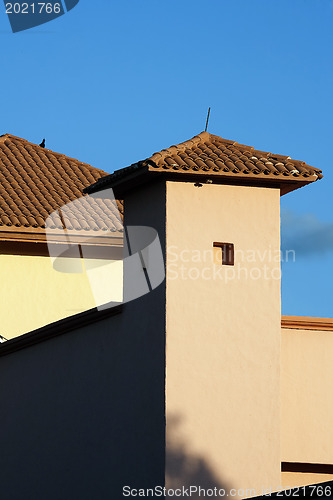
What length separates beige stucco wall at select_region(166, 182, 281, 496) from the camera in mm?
10461

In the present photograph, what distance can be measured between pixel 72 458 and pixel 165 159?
444 centimetres

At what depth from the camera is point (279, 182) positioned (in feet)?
37.1

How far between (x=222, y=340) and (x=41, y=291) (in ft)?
30.8

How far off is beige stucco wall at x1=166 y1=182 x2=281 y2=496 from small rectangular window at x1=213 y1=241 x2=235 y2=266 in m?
0.06

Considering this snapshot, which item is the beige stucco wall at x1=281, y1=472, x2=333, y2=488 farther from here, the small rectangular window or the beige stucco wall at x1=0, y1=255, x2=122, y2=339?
the beige stucco wall at x1=0, y1=255, x2=122, y2=339

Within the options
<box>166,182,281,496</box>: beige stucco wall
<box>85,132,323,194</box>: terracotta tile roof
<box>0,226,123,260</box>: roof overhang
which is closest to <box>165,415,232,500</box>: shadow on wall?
<box>166,182,281,496</box>: beige stucco wall

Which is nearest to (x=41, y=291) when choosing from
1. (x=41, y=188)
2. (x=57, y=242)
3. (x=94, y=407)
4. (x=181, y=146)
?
(x=57, y=242)

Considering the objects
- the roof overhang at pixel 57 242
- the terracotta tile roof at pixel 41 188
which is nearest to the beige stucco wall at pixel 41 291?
the roof overhang at pixel 57 242

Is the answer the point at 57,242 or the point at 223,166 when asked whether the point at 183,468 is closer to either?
the point at 223,166

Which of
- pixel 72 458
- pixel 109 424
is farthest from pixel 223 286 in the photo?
pixel 72 458

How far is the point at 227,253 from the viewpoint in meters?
11.0

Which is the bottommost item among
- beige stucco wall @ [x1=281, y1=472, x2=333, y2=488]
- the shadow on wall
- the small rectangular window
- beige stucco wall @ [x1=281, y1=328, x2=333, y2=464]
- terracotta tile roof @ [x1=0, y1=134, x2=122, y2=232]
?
beige stucco wall @ [x1=281, y1=472, x2=333, y2=488]

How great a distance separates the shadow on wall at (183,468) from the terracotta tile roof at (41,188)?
358 inches

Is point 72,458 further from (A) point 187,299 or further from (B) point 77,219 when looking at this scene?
(B) point 77,219
